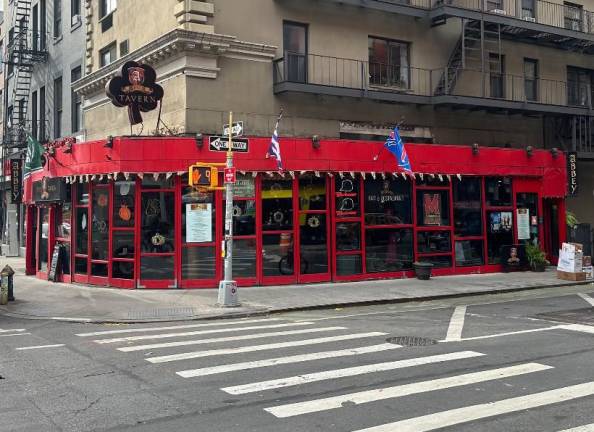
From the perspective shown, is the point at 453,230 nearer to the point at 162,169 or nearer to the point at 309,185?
the point at 309,185

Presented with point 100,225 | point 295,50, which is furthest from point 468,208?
point 100,225

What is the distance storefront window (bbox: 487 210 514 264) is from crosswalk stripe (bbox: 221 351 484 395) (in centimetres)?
1326

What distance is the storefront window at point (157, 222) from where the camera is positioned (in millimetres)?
16656

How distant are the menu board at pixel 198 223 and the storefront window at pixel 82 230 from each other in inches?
138

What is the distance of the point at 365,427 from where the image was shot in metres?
5.26

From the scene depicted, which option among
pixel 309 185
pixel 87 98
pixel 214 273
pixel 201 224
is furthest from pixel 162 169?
pixel 87 98

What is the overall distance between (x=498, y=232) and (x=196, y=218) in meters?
11.0

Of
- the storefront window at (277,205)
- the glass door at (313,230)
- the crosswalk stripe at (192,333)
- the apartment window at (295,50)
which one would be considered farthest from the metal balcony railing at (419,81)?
the crosswalk stripe at (192,333)

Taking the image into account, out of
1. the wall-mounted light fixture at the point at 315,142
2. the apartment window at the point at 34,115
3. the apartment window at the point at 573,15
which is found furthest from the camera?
the apartment window at the point at 34,115

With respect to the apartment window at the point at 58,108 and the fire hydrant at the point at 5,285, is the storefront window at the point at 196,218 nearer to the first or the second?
the fire hydrant at the point at 5,285

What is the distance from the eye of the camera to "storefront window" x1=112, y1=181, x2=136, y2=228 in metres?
16.8

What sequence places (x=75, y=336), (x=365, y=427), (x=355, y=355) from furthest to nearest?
(x=75, y=336) < (x=355, y=355) < (x=365, y=427)

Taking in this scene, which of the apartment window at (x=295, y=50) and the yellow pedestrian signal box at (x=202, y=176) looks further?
the apartment window at (x=295, y=50)

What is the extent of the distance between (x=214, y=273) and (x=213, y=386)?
10203 millimetres
